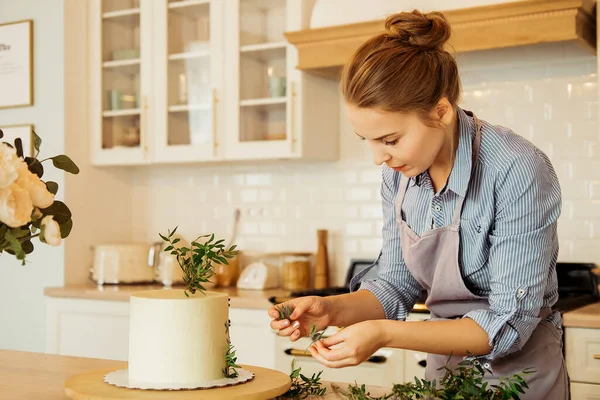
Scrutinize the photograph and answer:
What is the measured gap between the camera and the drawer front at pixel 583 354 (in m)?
2.85

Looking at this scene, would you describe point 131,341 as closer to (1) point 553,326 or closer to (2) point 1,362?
(2) point 1,362

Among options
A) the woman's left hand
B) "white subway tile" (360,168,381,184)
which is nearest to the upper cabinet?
"white subway tile" (360,168,381,184)

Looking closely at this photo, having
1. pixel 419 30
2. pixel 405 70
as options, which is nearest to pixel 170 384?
pixel 405 70

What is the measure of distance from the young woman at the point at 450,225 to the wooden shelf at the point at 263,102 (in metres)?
1.96

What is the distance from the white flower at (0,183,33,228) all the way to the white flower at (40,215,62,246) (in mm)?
39

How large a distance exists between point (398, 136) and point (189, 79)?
8.69ft

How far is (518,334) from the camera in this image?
1.68m

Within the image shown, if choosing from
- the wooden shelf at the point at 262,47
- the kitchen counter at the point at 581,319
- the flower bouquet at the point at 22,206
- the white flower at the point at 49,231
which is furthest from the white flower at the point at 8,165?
the wooden shelf at the point at 262,47

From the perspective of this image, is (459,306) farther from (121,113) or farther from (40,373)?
(121,113)

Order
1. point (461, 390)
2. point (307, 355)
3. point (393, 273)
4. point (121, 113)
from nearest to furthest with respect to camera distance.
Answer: point (461, 390)
point (393, 273)
point (307, 355)
point (121, 113)

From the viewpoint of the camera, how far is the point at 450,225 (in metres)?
1.86

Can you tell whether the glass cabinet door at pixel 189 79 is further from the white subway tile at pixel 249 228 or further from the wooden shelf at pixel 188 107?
the white subway tile at pixel 249 228

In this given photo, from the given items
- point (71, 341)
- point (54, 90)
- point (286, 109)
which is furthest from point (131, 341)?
point (54, 90)

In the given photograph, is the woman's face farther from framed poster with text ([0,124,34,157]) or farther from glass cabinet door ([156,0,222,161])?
framed poster with text ([0,124,34,157])
